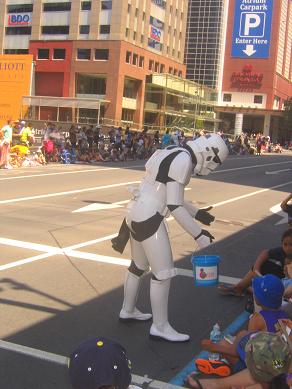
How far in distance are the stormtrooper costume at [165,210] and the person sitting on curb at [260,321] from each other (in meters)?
0.62

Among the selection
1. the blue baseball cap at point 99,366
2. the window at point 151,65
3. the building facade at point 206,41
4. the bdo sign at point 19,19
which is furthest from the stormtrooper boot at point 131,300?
the building facade at point 206,41

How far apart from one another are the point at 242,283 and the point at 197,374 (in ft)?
7.17

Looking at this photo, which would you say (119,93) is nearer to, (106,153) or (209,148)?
(106,153)

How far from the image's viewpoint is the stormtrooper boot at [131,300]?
5.16 meters

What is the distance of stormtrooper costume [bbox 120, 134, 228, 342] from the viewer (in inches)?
180

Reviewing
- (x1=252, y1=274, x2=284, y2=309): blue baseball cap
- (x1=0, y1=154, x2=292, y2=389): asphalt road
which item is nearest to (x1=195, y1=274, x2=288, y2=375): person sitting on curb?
(x1=252, y1=274, x2=284, y2=309): blue baseball cap

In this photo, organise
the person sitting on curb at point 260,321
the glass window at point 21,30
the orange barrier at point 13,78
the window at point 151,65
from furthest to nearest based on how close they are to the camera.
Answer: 1. the window at point 151,65
2. the glass window at point 21,30
3. the orange barrier at point 13,78
4. the person sitting on curb at point 260,321

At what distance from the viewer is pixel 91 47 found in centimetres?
6756

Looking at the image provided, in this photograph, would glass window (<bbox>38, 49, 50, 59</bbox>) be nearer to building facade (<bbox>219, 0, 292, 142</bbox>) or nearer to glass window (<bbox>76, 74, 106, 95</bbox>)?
glass window (<bbox>76, 74, 106, 95</bbox>)

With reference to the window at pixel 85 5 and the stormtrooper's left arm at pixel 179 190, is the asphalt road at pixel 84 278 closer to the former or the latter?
the stormtrooper's left arm at pixel 179 190

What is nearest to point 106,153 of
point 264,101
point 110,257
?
point 110,257

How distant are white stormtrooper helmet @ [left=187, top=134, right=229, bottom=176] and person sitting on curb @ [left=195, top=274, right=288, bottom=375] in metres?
1.07

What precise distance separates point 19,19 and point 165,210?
237ft

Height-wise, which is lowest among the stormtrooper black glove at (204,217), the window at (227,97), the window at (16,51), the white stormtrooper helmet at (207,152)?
the stormtrooper black glove at (204,217)
